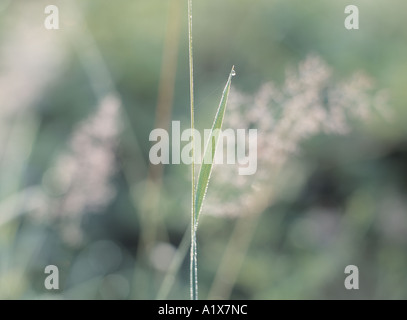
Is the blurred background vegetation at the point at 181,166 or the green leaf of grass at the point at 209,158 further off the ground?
the blurred background vegetation at the point at 181,166

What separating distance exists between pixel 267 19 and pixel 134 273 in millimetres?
981

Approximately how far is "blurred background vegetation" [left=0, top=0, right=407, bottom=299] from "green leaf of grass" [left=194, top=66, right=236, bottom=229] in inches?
22.7

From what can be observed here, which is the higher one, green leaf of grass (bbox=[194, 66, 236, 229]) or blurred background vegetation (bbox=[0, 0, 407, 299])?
blurred background vegetation (bbox=[0, 0, 407, 299])

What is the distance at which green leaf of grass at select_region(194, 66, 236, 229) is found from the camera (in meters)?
0.60

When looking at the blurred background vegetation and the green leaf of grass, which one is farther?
the blurred background vegetation

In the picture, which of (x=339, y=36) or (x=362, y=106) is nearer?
(x=362, y=106)

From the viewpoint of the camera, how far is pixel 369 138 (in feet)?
5.59

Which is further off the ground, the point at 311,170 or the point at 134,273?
the point at 311,170

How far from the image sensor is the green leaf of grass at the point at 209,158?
602 mm

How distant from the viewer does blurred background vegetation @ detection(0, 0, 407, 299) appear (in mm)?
1358

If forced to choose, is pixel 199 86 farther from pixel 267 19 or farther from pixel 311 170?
pixel 311 170

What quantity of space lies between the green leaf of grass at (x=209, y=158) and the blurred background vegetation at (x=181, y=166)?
58 cm
